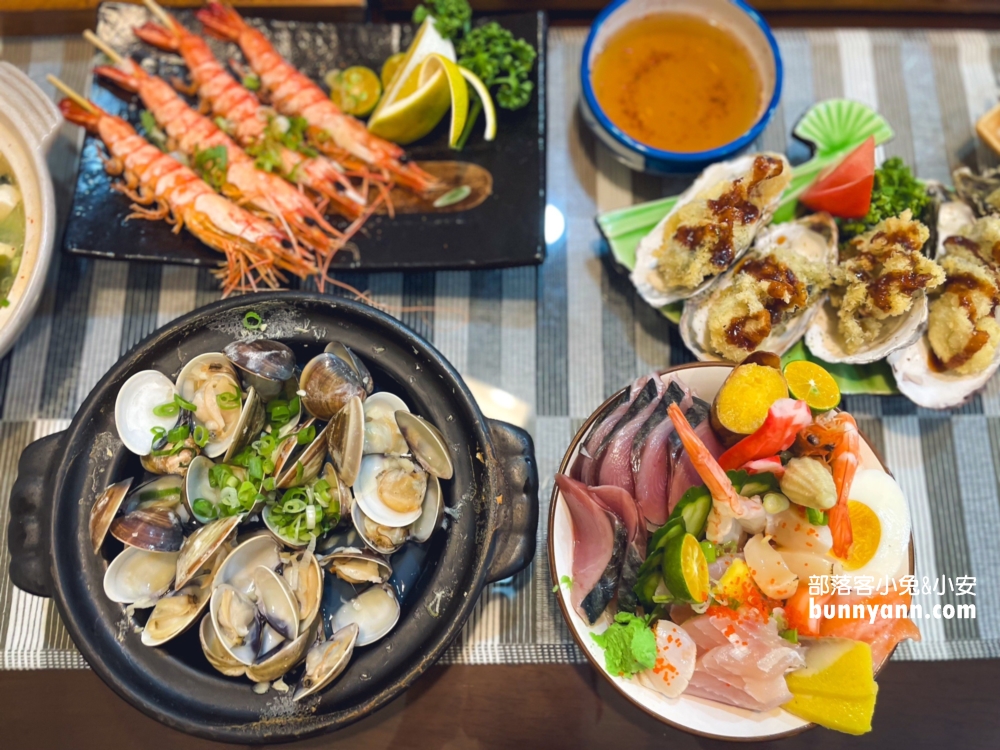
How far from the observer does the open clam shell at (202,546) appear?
Answer: 135cm

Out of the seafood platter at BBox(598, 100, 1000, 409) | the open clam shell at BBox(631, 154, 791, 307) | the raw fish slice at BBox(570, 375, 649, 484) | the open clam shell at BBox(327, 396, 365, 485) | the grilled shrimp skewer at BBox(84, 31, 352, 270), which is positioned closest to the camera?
the open clam shell at BBox(327, 396, 365, 485)

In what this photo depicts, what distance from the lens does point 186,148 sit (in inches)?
77.2

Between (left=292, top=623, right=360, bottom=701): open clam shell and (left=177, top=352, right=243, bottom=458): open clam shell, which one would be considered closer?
(left=292, top=623, right=360, bottom=701): open clam shell

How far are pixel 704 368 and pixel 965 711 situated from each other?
1.17 metres

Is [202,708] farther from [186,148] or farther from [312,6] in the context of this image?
[312,6]

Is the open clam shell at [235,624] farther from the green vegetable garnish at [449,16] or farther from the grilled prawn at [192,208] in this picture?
the green vegetable garnish at [449,16]

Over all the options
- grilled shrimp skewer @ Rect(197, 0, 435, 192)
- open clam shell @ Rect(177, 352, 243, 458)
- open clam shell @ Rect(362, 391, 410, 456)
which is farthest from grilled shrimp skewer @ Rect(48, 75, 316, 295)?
open clam shell @ Rect(362, 391, 410, 456)

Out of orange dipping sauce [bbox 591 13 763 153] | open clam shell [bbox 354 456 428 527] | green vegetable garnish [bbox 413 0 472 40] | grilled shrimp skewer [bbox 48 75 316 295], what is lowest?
open clam shell [bbox 354 456 428 527]

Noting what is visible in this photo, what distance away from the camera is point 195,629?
1395 millimetres

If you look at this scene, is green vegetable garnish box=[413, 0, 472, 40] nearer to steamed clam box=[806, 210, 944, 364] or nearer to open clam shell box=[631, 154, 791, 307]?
open clam shell box=[631, 154, 791, 307]

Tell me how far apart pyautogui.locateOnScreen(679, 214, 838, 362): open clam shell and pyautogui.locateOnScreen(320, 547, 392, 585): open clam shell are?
939mm

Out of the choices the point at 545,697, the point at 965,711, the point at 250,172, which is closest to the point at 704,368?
the point at 545,697

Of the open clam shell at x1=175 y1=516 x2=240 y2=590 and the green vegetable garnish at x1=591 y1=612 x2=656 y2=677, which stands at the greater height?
the open clam shell at x1=175 y1=516 x2=240 y2=590

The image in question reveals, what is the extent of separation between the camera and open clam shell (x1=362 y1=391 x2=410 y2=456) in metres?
1.46
